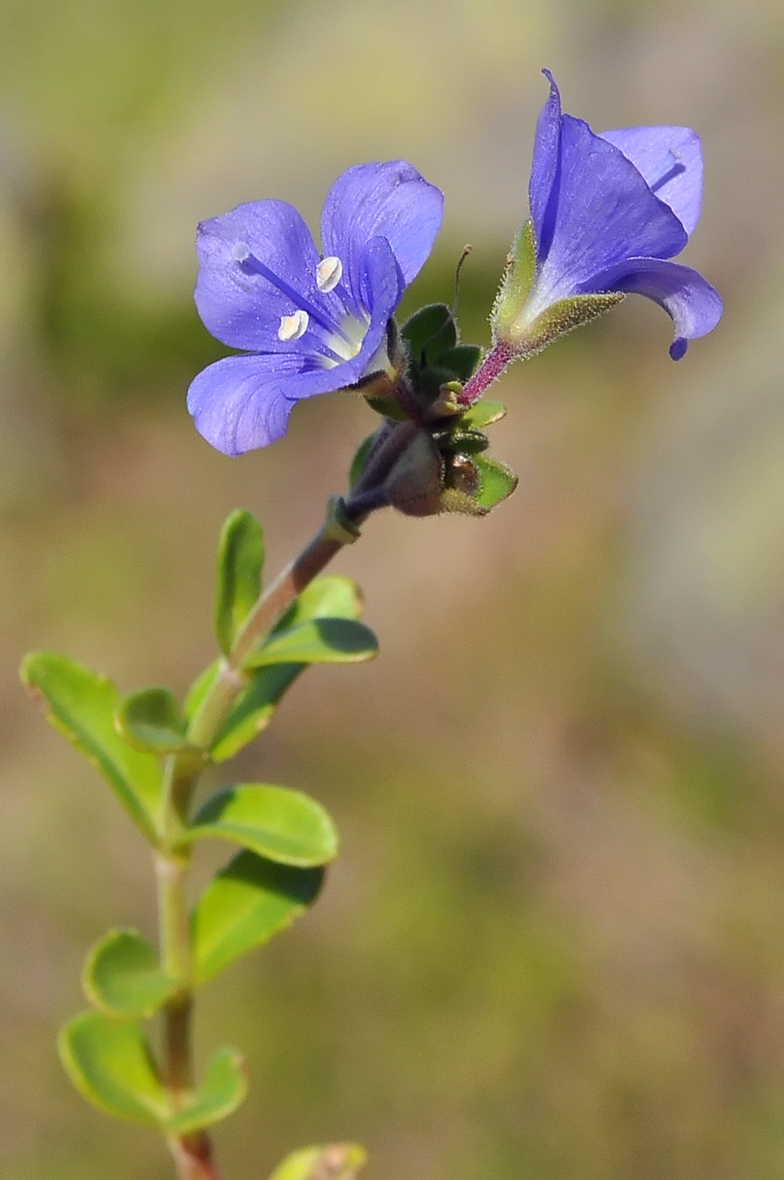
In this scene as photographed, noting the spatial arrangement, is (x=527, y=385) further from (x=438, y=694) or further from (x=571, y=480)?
(x=438, y=694)

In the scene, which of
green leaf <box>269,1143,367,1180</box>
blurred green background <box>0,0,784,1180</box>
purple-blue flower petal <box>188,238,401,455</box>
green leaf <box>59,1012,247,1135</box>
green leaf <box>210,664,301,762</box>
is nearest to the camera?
purple-blue flower petal <box>188,238,401,455</box>

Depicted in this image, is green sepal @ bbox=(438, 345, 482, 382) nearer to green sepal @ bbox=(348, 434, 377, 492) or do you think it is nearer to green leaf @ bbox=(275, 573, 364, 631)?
green sepal @ bbox=(348, 434, 377, 492)

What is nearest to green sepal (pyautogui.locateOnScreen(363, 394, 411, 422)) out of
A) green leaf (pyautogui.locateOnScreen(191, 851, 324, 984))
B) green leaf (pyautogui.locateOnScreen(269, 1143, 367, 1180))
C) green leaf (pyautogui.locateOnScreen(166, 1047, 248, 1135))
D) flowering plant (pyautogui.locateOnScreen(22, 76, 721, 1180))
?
flowering plant (pyautogui.locateOnScreen(22, 76, 721, 1180))

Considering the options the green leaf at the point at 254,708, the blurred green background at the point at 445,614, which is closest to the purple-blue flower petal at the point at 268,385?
the green leaf at the point at 254,708

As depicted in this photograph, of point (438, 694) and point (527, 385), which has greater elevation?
point (527, 385)

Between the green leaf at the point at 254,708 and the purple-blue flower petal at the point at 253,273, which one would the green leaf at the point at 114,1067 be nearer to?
the green leaf at the point at 254,708

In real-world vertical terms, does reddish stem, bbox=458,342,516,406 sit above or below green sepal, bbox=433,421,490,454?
above

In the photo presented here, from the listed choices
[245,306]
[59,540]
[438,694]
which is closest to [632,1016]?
[438,694]
